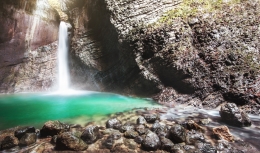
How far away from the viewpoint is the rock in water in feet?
21.7

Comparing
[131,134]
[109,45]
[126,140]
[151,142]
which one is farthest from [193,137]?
[109,45]

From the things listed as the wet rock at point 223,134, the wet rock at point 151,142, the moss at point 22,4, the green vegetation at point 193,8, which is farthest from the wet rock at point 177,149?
the moss at point 22,4

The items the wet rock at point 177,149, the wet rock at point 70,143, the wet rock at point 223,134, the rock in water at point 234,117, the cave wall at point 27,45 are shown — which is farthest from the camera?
the cave wall at point 27,45

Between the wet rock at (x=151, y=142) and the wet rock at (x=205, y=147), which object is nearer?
the wet rock at (x=205, y=147)

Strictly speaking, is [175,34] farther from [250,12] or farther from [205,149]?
[205,149]

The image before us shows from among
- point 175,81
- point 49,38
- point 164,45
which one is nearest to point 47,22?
point 49,38

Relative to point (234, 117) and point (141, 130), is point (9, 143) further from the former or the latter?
point (234, 117)

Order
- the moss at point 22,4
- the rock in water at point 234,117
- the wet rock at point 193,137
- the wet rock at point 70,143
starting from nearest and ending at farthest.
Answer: the wet rock at point 70,143
the wet rock at point 193,137
the rock in water at point 234,117
the moss at point 22,4

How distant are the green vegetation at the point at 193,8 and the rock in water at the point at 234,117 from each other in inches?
317

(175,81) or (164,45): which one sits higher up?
(164,45)

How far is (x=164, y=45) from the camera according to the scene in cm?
1236

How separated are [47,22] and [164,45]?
14114 millimetres

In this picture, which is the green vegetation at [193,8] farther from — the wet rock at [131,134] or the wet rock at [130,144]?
the wet rock at [130,144]

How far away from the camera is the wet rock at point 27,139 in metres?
5.17
